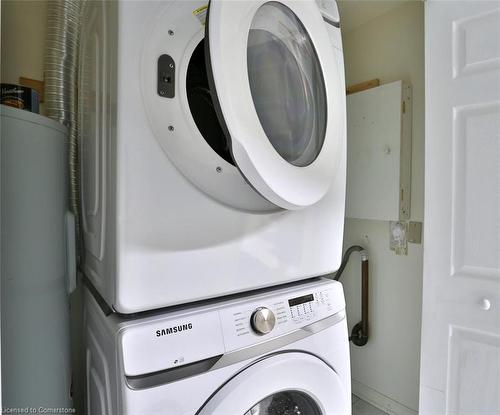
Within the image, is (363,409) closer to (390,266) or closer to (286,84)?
(390,266)

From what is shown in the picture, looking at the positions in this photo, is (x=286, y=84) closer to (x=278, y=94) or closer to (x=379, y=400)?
(x=278, y=94)

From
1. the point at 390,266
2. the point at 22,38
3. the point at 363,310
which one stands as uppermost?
the point at 22,38

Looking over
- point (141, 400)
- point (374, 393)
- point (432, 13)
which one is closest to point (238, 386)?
point (141, 400)

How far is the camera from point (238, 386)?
28.8 inches

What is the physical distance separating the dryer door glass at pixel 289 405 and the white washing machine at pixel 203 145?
14.6 inches

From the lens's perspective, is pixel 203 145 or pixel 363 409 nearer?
pixel 203 145

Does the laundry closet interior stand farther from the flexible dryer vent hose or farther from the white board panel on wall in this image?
the flexible dryer vent hose

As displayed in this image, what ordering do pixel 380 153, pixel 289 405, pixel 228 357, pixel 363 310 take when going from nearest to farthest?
1. pixel 228 357
2. pixel 289 405
3. pixel 380 153
4. pixel 363 310

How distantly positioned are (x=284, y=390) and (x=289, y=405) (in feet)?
0.70

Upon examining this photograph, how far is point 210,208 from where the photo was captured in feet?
2.55

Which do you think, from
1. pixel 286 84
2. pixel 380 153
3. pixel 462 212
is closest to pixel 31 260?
pixel 286 84

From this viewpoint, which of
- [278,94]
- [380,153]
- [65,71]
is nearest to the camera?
[278,94]

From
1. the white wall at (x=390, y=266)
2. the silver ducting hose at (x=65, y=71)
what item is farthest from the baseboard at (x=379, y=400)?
the silver ducting hose at (x=65, y=71)

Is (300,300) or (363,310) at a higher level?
(300,300)
